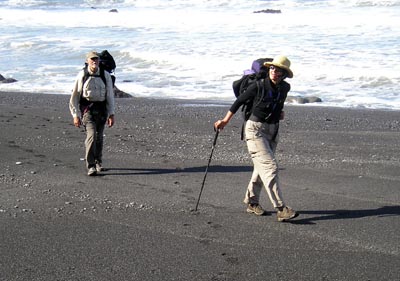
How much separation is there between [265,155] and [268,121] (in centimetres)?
33

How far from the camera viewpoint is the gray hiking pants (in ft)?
29.2

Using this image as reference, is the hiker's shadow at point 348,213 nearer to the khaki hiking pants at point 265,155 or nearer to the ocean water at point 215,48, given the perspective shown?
the khaki hiking pants at point 265,155

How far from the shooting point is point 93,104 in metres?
8.91

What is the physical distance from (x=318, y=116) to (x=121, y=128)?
413 cm

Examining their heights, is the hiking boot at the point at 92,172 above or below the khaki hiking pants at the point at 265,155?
below

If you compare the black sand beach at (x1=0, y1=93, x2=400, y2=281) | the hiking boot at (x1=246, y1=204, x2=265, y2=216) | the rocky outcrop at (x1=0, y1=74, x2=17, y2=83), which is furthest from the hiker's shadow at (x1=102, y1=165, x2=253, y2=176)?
the rocky outcrop at (x1=0, y1=74, x2=17, y2=83)

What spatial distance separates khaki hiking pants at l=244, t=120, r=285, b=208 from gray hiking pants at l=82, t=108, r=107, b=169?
103 inches

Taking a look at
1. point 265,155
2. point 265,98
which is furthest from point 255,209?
point 265,98

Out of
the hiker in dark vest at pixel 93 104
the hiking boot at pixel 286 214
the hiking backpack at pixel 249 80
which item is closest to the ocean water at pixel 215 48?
the hiker in dark vest at pixel 93 104

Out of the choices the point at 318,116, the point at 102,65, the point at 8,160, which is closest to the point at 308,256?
the point at 102,65

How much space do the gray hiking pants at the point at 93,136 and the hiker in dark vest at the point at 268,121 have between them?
2517mm

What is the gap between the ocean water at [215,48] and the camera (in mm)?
19344

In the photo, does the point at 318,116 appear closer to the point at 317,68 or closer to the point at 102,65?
the point at 102,65

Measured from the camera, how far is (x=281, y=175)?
9.00m
